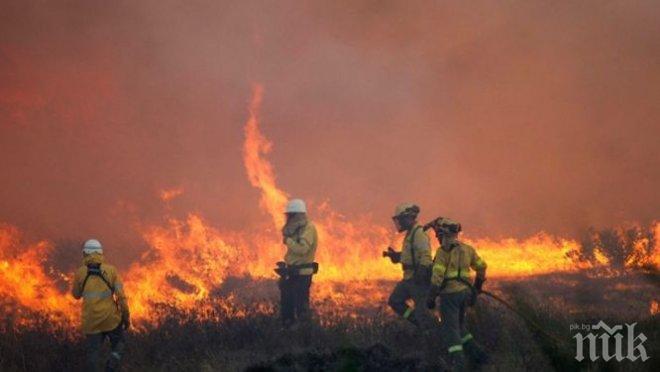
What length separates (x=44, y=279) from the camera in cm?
1326

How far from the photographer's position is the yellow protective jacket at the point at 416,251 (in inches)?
309

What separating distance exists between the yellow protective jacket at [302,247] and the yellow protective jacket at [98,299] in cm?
252

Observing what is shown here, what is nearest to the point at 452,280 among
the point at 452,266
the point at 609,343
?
the point at 452,266

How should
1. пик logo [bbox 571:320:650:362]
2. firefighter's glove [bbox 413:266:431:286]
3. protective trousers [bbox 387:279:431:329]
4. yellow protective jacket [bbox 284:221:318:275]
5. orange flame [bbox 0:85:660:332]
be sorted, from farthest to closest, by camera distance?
orange flame [bbox 0:85:660:332] < yellow protective jacket [bbox 284:221:318:275] < protective trousers [bbox 387:279:431:329] < firefighter's glove [bbox 413:266:431:286] < пик logo [bbox 571:320:650:362]

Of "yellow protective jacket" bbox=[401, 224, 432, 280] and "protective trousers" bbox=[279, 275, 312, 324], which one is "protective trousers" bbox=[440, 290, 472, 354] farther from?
"protective trousers" bbox=[279, 275, 312, 324]

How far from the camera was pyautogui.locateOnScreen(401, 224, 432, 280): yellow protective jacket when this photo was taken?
7.85 metres

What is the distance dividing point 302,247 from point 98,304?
2.92m

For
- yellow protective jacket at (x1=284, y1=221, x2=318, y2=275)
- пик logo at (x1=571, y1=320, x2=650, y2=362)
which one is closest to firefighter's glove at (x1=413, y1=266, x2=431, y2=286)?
yellow protective jacket at (x1=284, y1=221, x2=318, y2=275)

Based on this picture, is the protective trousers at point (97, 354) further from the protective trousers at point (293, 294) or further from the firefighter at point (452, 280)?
the firefighter at point (452, 280)

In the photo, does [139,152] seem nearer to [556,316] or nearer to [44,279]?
[44,279]

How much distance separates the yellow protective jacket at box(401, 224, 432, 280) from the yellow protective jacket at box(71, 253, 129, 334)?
11.8 ft

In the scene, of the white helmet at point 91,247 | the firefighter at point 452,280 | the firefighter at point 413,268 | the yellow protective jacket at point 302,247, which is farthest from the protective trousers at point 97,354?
the firefighter at point 452,280

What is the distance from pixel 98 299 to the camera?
23.4 feet

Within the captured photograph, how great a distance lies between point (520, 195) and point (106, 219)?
52.4 feet
